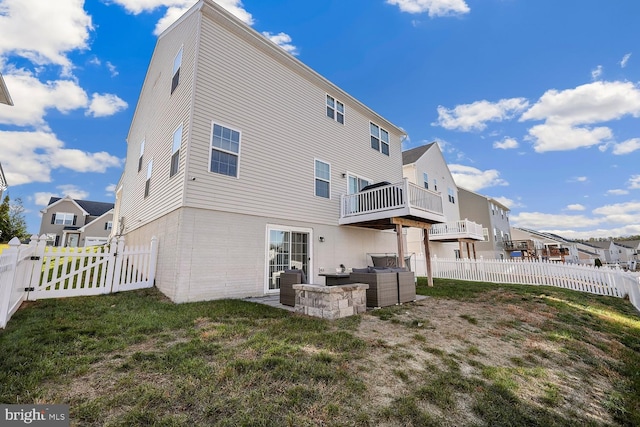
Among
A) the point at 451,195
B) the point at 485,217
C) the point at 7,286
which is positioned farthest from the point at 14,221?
the point at 485,217

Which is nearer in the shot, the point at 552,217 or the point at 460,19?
the point at 460,19

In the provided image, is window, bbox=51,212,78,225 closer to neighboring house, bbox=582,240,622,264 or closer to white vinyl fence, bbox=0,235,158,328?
white vinyl fence, bbox=0,235,158,328

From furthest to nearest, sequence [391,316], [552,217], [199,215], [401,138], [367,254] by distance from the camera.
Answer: [552,217] < [401,138] < [367,254] < [199,215] < [391,316]

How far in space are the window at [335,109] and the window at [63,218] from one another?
34146 mm

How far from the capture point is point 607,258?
4622cm

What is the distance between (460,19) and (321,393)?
55.9ft

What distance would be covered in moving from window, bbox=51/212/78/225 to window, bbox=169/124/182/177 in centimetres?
3195

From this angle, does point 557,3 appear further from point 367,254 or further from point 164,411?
point 164,411

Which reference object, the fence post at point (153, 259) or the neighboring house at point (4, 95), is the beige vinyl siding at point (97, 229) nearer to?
the neighboring house at point (4, 95)

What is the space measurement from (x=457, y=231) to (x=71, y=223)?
38.9 meters

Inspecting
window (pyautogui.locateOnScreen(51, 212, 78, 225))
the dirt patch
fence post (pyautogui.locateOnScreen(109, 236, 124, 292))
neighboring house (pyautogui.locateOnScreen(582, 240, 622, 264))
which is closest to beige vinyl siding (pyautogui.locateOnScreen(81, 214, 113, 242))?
window (pyautogui.locateOnScreen(51, 212, 78, 225))

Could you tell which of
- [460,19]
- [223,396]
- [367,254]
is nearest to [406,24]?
[460,19]

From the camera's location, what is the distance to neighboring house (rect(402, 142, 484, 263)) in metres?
17.2

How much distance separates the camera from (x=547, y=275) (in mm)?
12023
